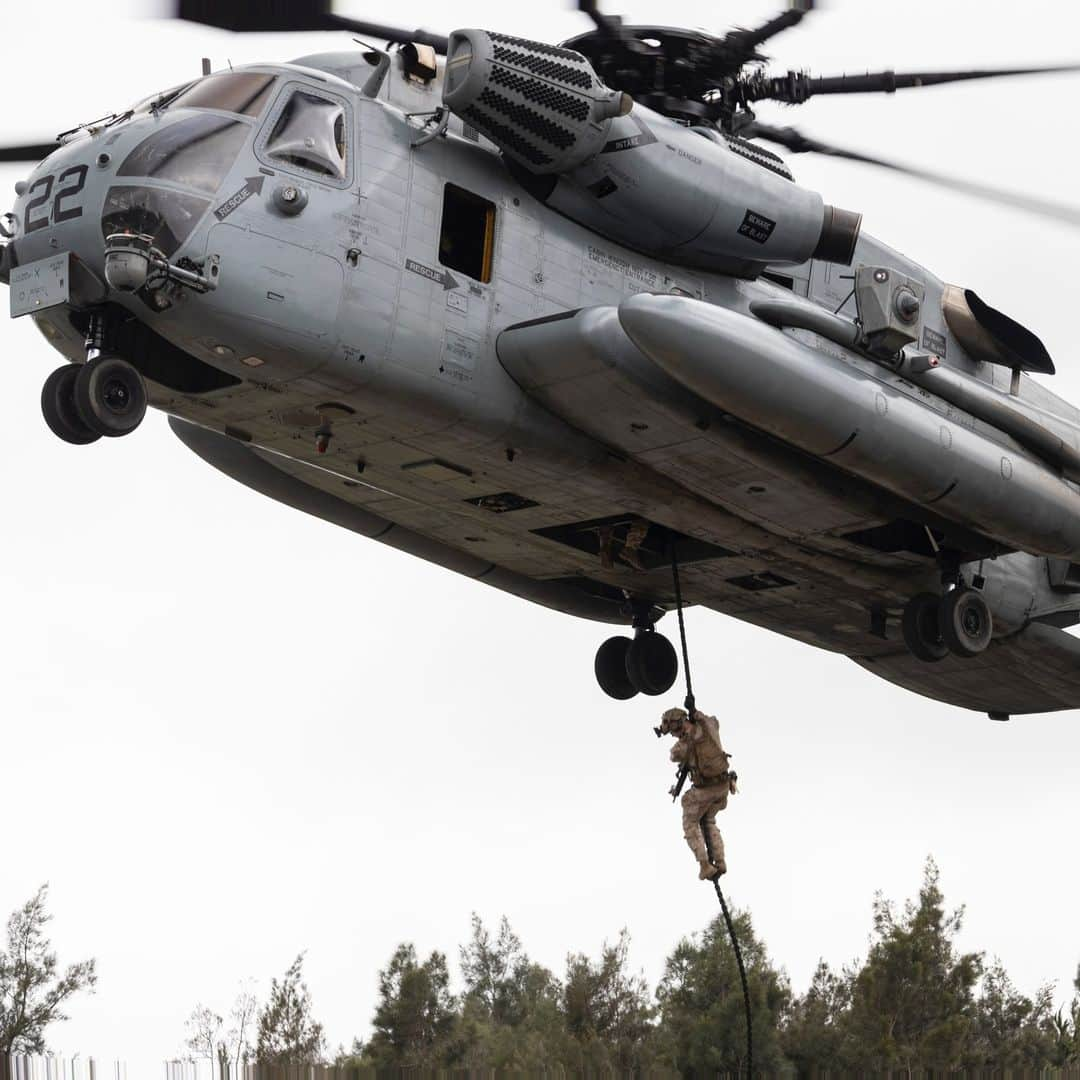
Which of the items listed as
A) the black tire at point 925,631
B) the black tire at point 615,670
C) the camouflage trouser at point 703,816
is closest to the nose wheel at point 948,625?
the black tire at point 925,631

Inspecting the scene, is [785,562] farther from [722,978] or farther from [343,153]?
[722,978]

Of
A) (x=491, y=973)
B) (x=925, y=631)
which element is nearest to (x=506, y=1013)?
(x=491, y=973)

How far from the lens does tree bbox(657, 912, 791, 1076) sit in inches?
939

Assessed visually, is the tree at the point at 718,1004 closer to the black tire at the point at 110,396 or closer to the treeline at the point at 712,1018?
the treeline at the point at 712,1018

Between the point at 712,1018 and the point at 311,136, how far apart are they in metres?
15.0

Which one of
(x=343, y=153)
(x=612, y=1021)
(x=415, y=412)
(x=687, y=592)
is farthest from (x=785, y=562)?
(x=612, y=1021)

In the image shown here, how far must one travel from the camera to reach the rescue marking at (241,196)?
487 inches

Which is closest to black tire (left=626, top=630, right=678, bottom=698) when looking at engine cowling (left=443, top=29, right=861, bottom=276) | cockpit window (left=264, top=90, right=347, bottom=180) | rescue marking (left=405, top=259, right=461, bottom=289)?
engine cowling (left=443, top=29, right=861, bottom=276)

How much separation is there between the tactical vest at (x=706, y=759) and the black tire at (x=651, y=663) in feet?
6.80

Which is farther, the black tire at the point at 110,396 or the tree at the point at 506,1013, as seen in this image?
the tree at the point at 506,1013

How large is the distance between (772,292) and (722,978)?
13.6m

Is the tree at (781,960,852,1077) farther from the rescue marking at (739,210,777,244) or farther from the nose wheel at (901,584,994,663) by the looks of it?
the rescue marking at (739,210,777,244)

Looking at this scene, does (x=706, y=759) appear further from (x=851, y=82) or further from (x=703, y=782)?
(x=851, y=82)

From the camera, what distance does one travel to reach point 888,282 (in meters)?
14.6
